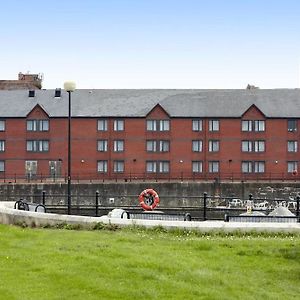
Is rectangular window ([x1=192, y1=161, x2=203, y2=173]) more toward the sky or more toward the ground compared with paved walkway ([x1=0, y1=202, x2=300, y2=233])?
more toward the sky

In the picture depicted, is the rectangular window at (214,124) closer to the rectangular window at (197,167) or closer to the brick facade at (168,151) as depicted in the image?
the brick facade at (168,151)

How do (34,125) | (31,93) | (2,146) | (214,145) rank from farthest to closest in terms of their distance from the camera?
1. (31,93)
2. (34,125)
3. (2,146)
4. (214,145)

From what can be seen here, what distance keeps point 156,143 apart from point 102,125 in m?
6.22

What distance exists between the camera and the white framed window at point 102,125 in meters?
69.2

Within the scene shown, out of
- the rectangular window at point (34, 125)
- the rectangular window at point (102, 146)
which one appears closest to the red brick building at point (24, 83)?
the rectangular window at point (34, 125)

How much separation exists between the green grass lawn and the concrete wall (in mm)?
38834

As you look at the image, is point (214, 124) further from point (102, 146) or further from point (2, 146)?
point (2, 146)

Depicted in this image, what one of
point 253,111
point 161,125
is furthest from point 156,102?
point 253,111

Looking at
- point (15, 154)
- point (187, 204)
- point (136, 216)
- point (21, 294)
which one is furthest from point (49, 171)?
point (21, 294)

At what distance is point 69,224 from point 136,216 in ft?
12.9

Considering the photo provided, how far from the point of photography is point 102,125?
69.4 meters

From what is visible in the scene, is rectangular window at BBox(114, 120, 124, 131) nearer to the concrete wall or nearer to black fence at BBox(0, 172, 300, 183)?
black fence at BBox(0, 172, 300, 183)

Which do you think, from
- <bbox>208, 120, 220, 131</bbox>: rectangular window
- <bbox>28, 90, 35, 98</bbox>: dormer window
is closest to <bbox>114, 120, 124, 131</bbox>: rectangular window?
<bbox>208, 120, 220, 131</bbox>: rectangular window

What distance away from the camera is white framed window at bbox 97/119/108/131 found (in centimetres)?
6925
